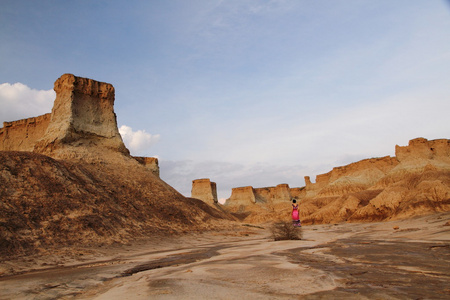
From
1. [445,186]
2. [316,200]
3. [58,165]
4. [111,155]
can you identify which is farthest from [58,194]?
[316,200]

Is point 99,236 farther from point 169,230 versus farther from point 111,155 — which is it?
point 111,155

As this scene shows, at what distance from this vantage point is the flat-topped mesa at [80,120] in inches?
906

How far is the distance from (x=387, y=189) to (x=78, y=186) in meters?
35.2

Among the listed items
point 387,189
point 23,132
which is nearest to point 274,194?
point 387,189

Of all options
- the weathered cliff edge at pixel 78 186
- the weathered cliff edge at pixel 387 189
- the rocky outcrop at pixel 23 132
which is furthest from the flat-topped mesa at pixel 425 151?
the rocky outcrop at pixel 23 132

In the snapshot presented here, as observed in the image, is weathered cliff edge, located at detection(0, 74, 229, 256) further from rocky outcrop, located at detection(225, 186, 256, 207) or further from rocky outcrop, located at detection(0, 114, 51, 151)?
rocky outcrop, located at detection(225, 186, 256, 207)

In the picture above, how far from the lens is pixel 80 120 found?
25.1 metres

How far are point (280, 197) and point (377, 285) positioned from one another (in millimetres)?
91503

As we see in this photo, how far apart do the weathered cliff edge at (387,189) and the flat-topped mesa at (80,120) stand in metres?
30.0

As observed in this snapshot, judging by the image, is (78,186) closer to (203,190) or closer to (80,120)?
(80,120)

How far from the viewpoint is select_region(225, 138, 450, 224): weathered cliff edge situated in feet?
100

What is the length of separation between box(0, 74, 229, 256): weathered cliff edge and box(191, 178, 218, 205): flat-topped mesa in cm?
5254

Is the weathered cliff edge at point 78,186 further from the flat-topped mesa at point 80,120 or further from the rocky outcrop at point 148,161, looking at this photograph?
the rocky outcrop at point 148,161

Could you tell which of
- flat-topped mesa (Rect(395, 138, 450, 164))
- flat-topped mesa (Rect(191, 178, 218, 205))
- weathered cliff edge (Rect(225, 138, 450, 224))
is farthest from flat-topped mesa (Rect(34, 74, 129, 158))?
flat-topped mesa (Rect(191, 178, 218, 205))
